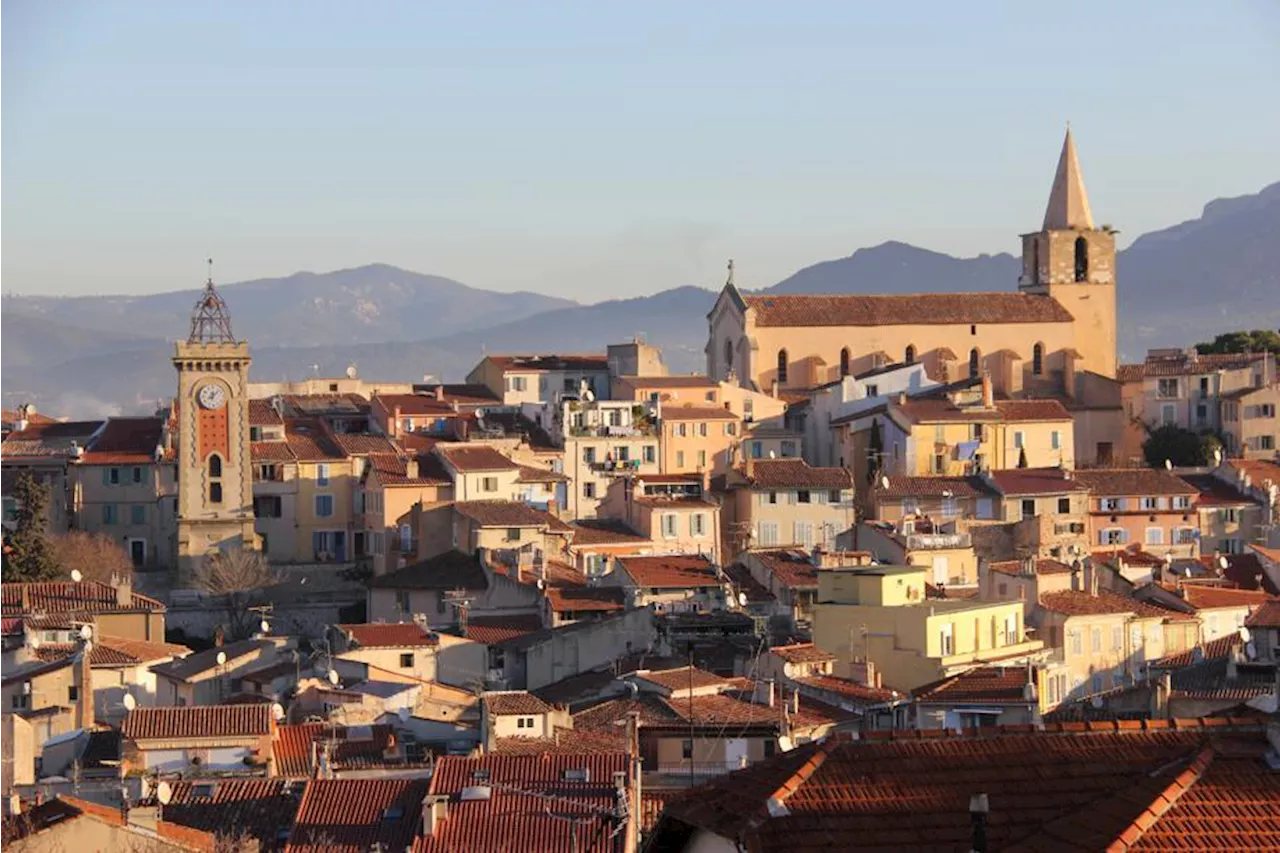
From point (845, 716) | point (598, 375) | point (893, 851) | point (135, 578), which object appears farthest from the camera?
point (598, 375)

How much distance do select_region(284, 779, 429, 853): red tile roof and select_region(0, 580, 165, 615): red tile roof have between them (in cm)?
2092

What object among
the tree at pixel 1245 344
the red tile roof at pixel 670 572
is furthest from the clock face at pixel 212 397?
the tree at pixel 1245 344

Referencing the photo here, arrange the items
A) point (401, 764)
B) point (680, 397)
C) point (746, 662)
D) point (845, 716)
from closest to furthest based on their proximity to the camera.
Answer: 1. point (401, 764)
2. point (845, 716)
3. point (746, 662)
4. point (680, 397)

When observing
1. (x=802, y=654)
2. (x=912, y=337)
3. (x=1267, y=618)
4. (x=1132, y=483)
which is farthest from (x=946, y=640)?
(x=912, y=337)

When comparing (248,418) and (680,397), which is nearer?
(248,418)

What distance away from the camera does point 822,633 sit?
38.5 metres

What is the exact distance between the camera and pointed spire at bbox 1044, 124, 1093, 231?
7594 cm

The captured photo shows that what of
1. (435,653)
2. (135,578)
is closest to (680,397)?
(135,578)

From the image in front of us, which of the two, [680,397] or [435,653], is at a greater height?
[680,397]

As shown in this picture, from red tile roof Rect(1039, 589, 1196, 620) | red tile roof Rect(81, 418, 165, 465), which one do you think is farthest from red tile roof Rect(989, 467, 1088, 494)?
red tile roof Rect(81, 418, 165, 465)

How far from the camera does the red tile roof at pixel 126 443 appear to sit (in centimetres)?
5591

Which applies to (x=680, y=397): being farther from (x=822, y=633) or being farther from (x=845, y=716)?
(x=845, y=716)

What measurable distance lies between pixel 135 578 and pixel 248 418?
15.8 feet

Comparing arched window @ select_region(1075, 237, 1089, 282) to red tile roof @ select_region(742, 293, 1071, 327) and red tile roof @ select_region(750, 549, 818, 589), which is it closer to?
red tile roof @ select_region(742, 293, 1071, 327)
